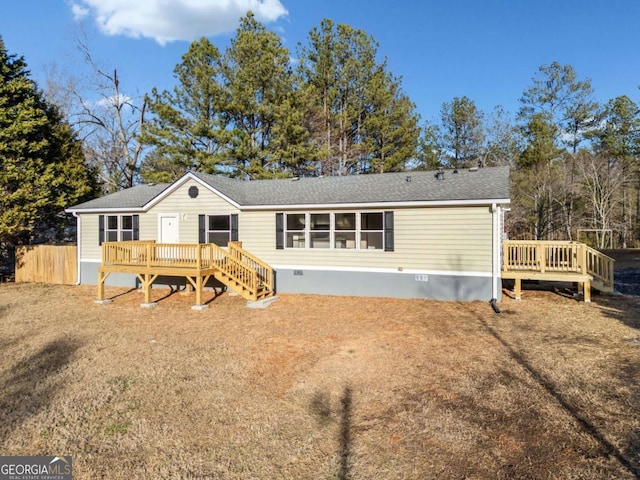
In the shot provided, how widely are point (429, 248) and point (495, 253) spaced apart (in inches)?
69.1

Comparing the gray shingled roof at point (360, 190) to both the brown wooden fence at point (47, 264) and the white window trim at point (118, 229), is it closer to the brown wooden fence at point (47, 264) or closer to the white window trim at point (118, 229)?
the white window trim at point (118, 229)

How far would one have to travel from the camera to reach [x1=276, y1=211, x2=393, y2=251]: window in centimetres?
1167

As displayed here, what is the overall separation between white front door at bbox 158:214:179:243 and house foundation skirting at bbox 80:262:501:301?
2240 mm

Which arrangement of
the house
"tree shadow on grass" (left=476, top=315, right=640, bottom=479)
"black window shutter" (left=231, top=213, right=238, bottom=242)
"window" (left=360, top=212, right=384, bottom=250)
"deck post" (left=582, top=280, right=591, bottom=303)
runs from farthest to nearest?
1. "black window shutter" (left=231, top=213, right=238, bottom=242)
2. "window" (left=360, top=212, right=384, bottom=250)
3. the house
4. "deck post" (left=582, top=280, right=591, bottom=303)
5. "tree shadow on grass" (left=476, top=315, right=640, bottom=479)

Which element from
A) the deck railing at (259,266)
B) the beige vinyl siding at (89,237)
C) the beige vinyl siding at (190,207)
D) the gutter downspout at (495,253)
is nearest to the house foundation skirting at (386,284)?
the gutter downspout at (495,253)

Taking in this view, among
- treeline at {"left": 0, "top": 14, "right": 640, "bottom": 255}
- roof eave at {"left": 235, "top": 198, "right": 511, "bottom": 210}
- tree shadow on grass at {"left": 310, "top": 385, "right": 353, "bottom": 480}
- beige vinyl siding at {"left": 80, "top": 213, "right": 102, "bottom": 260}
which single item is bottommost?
tree shadow on grass at {"left": 310, "top": 385, "right": 353, "bottom": 480}

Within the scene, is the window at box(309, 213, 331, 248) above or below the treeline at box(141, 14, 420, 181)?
below

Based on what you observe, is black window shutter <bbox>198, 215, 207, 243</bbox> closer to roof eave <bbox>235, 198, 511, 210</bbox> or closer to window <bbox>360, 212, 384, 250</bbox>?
roof eave <bbox>235, 198, 511, 210</bbox>

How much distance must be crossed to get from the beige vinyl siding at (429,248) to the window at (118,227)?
18.6ft

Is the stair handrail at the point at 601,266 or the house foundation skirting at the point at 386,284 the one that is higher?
the stair handrail at the point at 601,266

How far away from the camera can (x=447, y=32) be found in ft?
63.5

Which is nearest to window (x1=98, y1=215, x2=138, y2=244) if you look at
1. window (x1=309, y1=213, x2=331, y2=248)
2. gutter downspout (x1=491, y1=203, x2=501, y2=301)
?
window (x1=309, y1=213, x2=331, y2=248)

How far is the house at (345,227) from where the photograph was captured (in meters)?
10.5

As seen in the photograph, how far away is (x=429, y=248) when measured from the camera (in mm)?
10836
